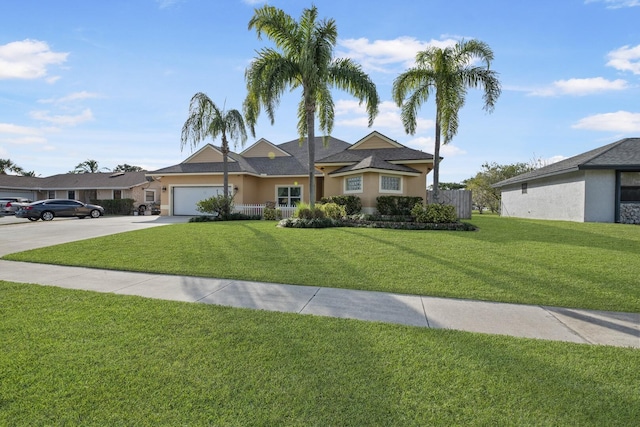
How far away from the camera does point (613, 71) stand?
12688 millimetres

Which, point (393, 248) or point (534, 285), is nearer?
point (534, 285)

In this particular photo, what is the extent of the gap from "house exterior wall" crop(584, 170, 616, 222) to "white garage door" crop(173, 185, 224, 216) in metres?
23.9

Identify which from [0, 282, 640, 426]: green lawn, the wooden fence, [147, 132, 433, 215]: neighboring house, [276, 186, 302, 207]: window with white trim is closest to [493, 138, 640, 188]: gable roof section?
the wooden fence

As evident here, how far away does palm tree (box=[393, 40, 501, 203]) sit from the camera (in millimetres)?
14188

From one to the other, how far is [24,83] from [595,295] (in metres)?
19.0

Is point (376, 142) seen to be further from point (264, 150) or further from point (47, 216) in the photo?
point (47, 216)

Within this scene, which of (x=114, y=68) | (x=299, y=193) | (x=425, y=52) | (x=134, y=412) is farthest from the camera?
(x=299, y=193)

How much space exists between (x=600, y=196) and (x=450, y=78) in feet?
36.5

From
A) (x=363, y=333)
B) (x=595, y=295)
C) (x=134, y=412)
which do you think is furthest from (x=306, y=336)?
(x=595, y=295)

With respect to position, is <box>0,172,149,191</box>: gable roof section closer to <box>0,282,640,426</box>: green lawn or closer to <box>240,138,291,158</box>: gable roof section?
<box>240,138,291,158</box>: gable roof section

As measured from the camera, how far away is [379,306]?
4578 millimetres

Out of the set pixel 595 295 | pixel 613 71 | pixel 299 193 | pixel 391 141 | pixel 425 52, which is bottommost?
pixel 595 295

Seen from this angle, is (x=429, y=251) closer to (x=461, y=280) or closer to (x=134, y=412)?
(x=461, y=280)

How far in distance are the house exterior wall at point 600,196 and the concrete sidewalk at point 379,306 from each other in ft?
53.8
